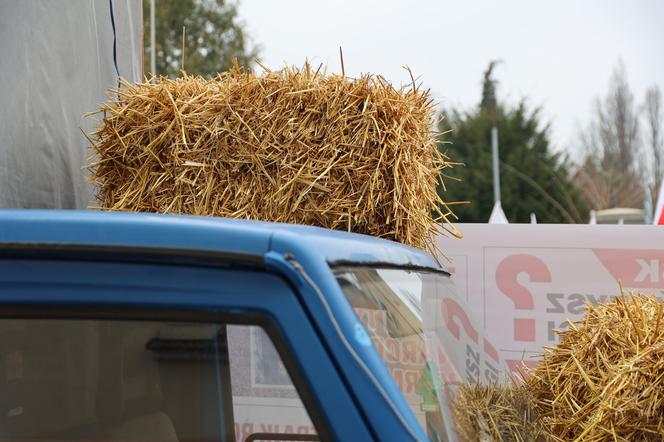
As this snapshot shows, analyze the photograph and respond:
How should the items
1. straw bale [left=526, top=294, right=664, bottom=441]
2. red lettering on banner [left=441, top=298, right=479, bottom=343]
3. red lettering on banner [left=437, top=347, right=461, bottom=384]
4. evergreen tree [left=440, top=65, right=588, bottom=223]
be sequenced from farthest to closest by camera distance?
evergreen tree [left=440, top=65, right=588, bottom=223] < straw bale [left=526, top=294, right=664, bottom=441] < red lettering on banner [left=441, top=298, right=479, bottom=343] < red lettering on banner [left=437, top=347, right=461, bottom=384]

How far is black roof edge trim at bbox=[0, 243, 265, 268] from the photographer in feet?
3.97

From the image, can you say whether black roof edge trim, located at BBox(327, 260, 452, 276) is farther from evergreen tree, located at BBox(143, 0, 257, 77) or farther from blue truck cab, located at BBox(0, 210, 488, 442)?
evergreen tree, located at BBox(143, 0, 257, 77)

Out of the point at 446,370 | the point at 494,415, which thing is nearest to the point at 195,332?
the point at 446,370

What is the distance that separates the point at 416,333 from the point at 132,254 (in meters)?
0.58

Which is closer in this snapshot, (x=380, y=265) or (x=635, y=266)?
(x=380, y=265)

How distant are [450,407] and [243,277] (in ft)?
1.87

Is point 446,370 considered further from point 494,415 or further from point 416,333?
point 494,415

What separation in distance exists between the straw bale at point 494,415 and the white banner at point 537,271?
11.1 feet

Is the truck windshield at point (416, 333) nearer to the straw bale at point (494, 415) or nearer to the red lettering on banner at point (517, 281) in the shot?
the straw bale at point (494, 415)

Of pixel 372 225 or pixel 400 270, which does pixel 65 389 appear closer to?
pixel 400 270

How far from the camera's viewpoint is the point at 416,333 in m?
1.52

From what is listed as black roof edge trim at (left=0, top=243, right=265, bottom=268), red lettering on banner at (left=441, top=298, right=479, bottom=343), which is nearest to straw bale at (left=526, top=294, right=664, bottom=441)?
red lettering on banner at (left=441, top=298, right=479, bottom=343)

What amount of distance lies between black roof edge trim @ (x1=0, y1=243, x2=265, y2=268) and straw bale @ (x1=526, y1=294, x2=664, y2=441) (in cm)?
141

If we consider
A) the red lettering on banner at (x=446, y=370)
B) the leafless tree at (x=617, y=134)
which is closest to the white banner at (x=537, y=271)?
the red lettering on banner at (x=446, y=370)
